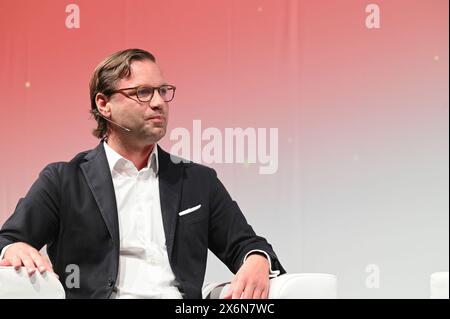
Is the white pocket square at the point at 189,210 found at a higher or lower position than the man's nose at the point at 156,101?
lower

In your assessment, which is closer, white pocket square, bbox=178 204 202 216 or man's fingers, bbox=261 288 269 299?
man's fingers, bbox=261 288 269 299

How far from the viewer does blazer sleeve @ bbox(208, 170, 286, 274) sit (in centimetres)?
251

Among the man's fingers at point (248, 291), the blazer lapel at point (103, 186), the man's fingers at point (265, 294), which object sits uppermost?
the blazer lapel at point (103, 186)

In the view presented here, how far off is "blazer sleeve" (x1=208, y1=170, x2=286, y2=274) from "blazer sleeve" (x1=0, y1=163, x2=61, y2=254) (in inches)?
23.2

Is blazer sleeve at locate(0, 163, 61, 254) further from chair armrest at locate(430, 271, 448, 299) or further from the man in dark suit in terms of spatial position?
chair armrest at locate(430, 271, 448, 299)

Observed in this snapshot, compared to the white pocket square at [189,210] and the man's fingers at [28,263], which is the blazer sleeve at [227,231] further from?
the man's fingers at [28,263]

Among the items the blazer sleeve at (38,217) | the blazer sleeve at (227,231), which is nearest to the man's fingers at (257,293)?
the blazer sleeve at (227,231)

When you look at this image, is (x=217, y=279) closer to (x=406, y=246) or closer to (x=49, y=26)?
(x=406, y=246)

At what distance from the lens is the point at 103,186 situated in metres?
2.43

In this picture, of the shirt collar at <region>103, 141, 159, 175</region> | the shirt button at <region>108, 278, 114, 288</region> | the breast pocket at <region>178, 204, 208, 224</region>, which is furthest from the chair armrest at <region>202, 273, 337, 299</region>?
the shirt collar at <region>103, 141, 159, 175</region>

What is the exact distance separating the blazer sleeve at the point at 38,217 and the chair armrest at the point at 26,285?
0.26 metres

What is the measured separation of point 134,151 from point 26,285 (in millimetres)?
718

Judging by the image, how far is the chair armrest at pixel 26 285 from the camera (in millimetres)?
2004

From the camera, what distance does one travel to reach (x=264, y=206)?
363 centimetres
